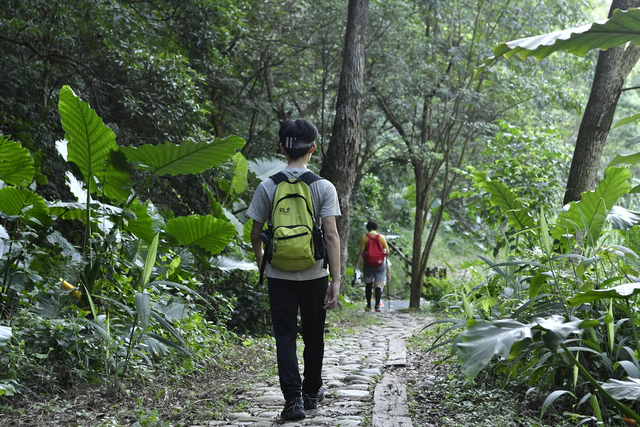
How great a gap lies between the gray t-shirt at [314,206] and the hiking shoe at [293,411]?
2.61 feet

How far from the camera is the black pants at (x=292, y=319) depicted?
3953 millimetres

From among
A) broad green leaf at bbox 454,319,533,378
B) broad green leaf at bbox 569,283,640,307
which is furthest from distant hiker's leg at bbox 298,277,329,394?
broad green leaf at bbox 454,319,533,378

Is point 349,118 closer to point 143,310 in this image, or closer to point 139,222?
point 139,222

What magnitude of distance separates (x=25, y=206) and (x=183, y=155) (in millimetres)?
1323

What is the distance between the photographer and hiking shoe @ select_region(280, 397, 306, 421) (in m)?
3.85

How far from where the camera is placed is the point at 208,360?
5484 mm

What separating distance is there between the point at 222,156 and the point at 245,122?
9.02 meters

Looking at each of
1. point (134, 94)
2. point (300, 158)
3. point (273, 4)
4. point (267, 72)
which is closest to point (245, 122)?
point (267, 72)

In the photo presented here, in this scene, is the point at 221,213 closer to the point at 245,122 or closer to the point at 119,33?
the point at 119,33

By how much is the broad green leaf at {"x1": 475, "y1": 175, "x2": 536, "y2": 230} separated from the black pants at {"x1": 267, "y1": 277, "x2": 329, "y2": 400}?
7.99 ft

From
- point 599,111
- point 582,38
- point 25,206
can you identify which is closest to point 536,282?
point 582,38

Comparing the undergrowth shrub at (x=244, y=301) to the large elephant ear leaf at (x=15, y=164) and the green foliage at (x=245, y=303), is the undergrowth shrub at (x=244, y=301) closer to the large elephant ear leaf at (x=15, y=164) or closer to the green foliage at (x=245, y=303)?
the green foliage at (x=245, y=303)

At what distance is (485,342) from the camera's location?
194cm

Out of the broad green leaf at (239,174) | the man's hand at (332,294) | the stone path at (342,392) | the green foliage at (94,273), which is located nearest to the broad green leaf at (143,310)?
the green foliage at (94,273)
